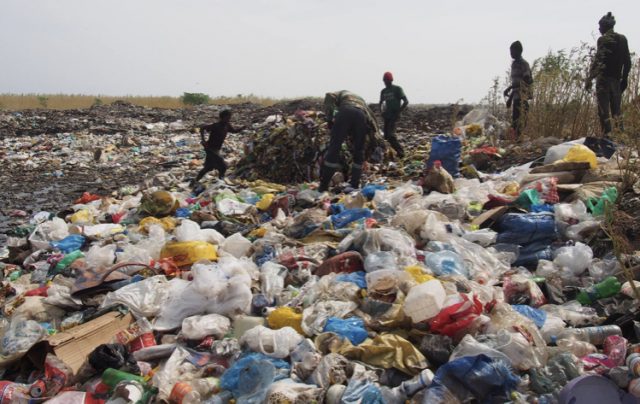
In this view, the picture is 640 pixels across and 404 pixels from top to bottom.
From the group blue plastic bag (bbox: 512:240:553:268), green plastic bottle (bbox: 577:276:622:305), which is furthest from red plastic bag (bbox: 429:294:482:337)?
blue plastic bag (bbox: 512:240:553:268)

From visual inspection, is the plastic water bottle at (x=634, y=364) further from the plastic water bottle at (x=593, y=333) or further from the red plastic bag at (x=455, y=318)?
the red plastic bag at (x=455, y=318)

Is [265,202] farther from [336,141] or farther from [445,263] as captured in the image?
[445,263]

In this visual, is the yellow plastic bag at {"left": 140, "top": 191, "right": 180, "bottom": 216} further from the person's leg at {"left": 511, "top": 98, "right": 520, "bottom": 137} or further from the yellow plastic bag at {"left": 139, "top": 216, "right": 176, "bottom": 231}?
the person's leg at {"left": 511, "top": 98, "right": 520, "bottom": 137}

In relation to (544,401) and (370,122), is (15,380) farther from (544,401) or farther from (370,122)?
(370,122)

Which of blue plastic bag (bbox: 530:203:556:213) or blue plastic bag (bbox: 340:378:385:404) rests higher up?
blue plastic bag (bbox: 530:203:556:213)

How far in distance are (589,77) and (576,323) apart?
513cm

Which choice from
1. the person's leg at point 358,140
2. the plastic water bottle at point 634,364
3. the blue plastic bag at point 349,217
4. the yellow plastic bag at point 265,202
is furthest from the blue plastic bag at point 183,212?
the plastic water bottle at point 634,364

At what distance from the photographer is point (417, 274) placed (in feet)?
11.4

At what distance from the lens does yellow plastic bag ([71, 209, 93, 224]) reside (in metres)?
6.20

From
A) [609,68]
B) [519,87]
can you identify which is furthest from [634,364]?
[519,87]

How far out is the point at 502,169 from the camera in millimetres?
7094

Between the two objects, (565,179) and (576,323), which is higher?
(565,179)

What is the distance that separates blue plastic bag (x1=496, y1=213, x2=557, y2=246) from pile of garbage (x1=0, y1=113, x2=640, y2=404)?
0.01 meters

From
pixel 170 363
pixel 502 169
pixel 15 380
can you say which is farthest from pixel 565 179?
pixel 15 380
